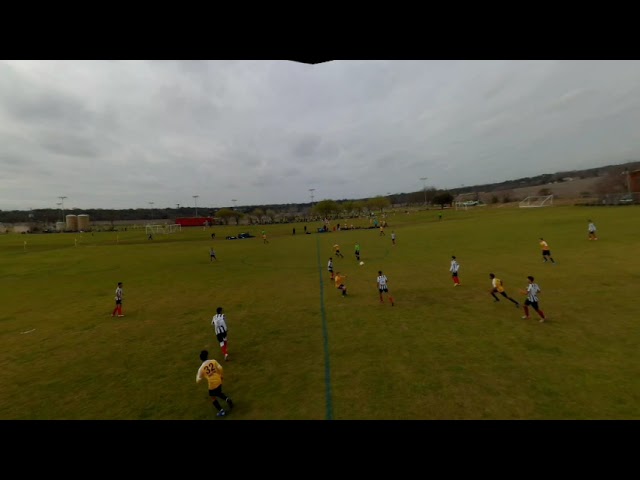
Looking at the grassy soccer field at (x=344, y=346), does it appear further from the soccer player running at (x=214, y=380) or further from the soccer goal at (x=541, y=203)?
the soccer goal at (x=541, y=203)

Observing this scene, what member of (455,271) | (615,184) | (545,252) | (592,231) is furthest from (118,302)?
(615,184)

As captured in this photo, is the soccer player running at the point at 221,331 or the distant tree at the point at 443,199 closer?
the soccer player running at the point at 221,331

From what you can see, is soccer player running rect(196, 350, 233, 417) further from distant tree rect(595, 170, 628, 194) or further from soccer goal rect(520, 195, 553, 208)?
distant tree rect(595, 170, 628, 194)

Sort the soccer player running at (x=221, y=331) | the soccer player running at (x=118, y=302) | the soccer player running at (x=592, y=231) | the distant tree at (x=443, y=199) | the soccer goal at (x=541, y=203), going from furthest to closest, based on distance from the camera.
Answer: the distant tree at (x=443, y=199)
the soccer goal at (x=541, y=203)
the soccer player running at (x=592, y=231)
the soccer player running at (x=118, y=302)
the soccer player running at (x=221, y=331)

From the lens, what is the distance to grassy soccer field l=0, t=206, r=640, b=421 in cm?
834

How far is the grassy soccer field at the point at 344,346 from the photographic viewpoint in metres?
8.34

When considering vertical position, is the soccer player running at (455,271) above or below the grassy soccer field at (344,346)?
above

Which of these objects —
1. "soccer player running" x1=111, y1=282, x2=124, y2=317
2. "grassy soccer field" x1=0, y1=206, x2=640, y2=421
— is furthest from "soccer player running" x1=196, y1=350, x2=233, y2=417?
"soccer player running" x1=111, y1=282, x2=124, y2=317

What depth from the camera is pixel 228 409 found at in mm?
8516

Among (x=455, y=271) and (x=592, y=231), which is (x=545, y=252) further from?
(x=592, y=231)

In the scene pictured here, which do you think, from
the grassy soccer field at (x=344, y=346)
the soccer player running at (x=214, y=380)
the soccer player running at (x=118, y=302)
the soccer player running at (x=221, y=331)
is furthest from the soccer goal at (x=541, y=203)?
the soccer player running at (x=214, y=380)

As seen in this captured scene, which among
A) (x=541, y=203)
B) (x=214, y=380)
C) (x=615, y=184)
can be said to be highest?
(x=615, y=184)

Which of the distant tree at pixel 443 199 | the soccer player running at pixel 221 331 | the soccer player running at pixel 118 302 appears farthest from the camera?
the distant tree at pixel 443 199

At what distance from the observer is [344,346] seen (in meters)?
→ 12.0
